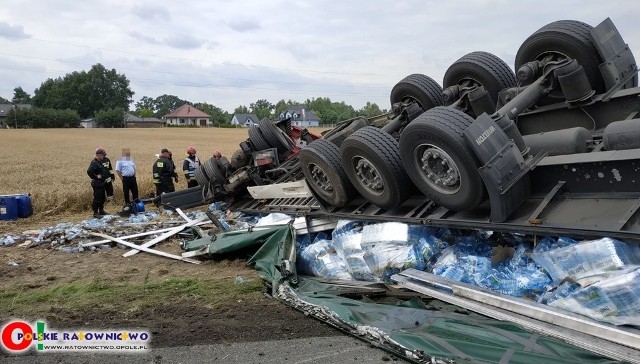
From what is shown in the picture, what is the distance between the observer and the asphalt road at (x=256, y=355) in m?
3.32

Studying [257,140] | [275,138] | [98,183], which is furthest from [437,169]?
[98,183]

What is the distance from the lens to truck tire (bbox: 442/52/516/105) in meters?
5.79

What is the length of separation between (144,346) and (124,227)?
4.74 meters

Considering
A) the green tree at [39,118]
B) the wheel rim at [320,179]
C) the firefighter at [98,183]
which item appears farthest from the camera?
the green tree at [39,118]

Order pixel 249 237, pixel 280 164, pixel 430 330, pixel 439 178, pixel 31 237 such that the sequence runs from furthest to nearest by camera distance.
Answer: pixel 280 164, pixel 31 237, pixel 249 237, pixel 439 178, pixel 430 330

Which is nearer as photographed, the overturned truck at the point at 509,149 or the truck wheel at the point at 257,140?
the overturned truck at the point at 509,149

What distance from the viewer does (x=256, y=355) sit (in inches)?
134

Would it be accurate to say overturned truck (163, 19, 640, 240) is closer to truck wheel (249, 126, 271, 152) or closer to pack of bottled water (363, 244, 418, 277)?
pack of bottled water (363, 244, 418, 277)

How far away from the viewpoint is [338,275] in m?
4.93

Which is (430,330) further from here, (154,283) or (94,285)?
(94,285)

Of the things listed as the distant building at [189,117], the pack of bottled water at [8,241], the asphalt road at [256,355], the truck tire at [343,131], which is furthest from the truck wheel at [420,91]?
the distant building at [189,117]

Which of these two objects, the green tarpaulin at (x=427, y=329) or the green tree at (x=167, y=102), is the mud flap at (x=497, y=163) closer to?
the green tarpaulin at (x=427, y=329)

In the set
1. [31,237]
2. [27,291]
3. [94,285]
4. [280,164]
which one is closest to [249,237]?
[94,285]

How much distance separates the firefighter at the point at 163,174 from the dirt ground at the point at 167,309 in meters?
4.23
